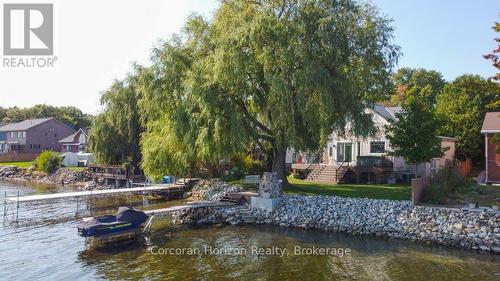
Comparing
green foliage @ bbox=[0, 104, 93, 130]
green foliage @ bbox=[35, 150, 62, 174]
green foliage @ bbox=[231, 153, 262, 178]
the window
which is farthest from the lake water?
green foliage @ bbox=[0, 104, 93, 130]

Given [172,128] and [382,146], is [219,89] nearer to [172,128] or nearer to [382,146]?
[172,128]

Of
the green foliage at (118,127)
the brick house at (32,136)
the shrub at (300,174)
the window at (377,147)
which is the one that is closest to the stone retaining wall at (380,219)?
the shrub at (300,174)

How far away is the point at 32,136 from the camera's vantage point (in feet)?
249

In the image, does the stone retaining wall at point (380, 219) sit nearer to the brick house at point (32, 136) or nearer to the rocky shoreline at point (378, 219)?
the rocky shoreline at point (378, 219)

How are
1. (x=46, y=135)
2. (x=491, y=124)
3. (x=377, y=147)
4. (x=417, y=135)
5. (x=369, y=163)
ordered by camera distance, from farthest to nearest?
(x=46, y=135)
(x=377, y=147)
(x=369, y=163)
(x=491, y=124)
(x=417, y=135)

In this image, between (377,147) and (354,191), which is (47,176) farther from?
(354,191)

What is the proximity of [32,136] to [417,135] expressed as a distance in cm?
7112

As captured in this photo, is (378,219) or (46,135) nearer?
(378,219)

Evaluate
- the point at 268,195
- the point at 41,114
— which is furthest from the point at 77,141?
the point at 268,195

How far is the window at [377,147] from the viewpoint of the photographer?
33.2 metres

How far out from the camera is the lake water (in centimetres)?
1427

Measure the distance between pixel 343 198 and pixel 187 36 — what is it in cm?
1422

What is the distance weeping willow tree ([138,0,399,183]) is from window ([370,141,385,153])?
764 cm

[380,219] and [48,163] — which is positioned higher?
[48,163]
